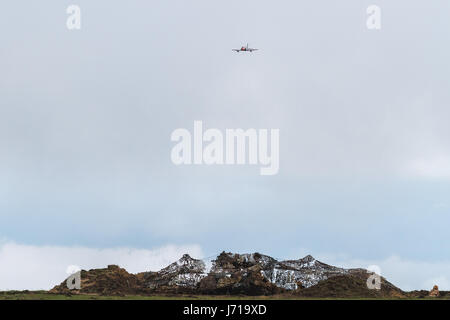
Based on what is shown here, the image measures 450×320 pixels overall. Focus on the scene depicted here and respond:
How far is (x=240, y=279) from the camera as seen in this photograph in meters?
171

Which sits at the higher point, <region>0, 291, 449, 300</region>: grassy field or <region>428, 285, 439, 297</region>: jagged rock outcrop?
<region>428, 285, 439, 297</region>: jagged rock outcrop

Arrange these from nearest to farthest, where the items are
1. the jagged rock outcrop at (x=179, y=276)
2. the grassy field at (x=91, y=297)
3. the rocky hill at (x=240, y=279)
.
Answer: the grassy field at (x=91, y=297), the rocky hill at (x=240, y=279), the jagged rock outcrop at (x=179, y=276)

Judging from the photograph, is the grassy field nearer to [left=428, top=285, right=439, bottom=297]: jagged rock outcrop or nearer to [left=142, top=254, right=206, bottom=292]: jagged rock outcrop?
[left=142, top=254, right=206, bottom=292]: jagged rock outcrop

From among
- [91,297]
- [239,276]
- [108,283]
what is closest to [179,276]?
[239,276]

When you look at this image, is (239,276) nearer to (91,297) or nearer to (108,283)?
(108,283)

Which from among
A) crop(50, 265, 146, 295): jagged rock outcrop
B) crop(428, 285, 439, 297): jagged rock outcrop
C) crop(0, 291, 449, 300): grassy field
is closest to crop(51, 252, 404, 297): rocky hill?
crop(50, 265, 146, 295): jagged rock outcrop

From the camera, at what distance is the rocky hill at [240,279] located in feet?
553

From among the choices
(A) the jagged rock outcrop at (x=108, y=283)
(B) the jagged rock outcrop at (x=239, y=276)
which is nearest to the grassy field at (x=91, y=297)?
(B) the jagged rock outcrop at (x=239, y=276)

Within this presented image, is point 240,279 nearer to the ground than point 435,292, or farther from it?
farther from it

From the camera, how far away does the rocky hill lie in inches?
6639

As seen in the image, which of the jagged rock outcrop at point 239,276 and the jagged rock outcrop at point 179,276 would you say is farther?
the jagged rock outcrop at point 179,276

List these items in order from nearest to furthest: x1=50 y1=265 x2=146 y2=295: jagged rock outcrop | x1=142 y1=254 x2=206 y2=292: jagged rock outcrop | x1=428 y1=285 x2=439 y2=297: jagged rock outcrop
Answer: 1. x1=50 y1=265 x2=146 y2=295: jagged rock outcrop
2. x1=142 y1=254 x2=206 y2=292: jagged rock outcrop
3. x1=428 y1=285 x2=439 y2=297: jagged rock outcrop

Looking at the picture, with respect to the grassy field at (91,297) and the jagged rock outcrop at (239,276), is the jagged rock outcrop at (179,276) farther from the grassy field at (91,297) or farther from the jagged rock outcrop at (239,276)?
the grassy field at (91,297)
